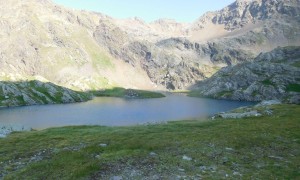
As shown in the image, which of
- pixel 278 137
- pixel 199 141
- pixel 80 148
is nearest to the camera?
pixel 80 148

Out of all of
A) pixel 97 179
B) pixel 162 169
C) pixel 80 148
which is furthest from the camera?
pixel 80 148

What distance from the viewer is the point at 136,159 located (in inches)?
1241

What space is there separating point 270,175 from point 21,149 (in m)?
28.9

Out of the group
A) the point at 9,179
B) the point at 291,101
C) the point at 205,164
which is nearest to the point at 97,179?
the point at 9,179

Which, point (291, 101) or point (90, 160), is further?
point (291, 101)

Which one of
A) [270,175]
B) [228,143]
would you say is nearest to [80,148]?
[228,143]

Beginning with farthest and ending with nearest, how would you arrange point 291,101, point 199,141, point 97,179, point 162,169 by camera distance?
1. point 291,101
2. point 199,141
3. point 162,169
4. point 97,179

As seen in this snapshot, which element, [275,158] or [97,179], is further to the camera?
[275,158]

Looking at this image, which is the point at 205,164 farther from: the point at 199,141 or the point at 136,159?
the point at 199,141

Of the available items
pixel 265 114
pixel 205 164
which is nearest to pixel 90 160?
pixel 205 164

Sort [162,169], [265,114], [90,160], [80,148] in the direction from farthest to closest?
[265,114], [80,148], [90,160], [162,169]

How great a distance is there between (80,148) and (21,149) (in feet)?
25.8

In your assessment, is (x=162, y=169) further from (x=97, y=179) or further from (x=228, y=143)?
(x=228, y=143)

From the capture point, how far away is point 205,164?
97.9ft
